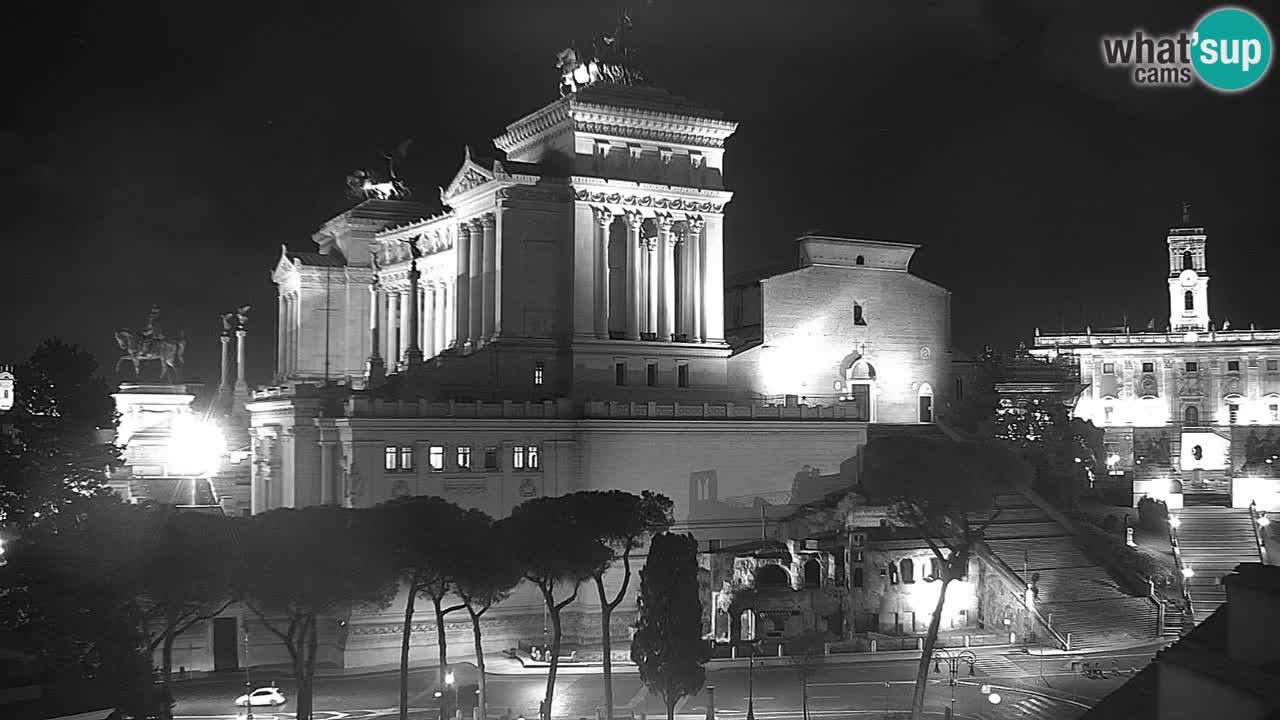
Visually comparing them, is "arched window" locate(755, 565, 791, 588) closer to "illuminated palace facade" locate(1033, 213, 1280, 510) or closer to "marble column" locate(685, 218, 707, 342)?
"marble column" locate(685, 218, 707, 342)

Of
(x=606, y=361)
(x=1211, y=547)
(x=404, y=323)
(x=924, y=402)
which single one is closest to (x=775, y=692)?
(x=606, y=361)

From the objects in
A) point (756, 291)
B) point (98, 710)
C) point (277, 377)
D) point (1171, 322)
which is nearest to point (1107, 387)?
point (1171, 322)

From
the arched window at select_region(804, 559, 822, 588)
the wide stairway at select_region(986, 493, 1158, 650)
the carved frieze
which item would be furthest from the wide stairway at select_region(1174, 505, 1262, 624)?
the carved frieze

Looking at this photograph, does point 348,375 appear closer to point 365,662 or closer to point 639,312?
point 639,312

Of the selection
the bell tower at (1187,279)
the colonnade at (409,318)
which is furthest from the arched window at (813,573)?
the bell tower at (1187,279)

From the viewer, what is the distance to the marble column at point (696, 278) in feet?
258

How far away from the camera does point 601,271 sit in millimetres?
75562

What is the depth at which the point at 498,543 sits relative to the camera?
5169cm

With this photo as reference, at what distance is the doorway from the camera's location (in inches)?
2397

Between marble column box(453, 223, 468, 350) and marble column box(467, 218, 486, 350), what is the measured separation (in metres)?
0.35

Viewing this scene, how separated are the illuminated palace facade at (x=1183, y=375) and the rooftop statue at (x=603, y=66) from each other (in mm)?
57510

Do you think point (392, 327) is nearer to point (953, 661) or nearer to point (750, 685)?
point (953, 661)

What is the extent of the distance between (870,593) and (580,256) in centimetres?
2523

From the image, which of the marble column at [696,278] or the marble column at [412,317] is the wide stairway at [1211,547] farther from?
the marble column at [412,317]
